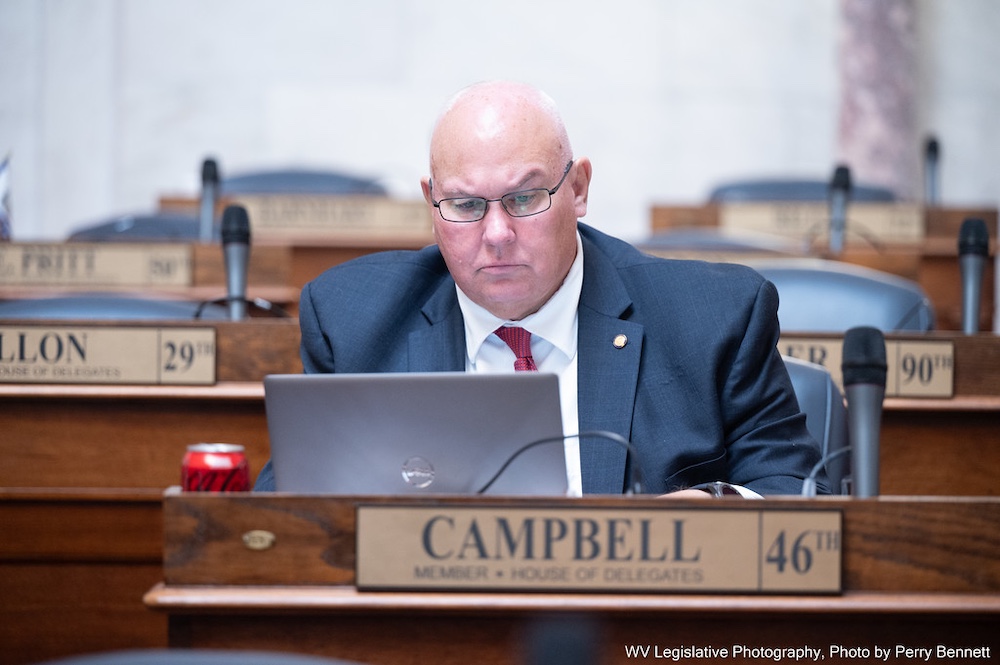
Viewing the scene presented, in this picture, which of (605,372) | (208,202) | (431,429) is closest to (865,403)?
(431,429)

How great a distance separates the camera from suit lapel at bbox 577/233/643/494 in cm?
193

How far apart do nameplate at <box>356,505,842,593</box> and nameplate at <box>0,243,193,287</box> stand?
2.41 m

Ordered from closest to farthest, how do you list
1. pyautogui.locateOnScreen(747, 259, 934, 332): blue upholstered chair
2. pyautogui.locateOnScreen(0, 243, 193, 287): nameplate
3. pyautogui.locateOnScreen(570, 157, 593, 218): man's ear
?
1. pyautogui.locateOnScreen(570, 157, 593, 218): man's ear
2. pyautogui.locateOnScreen(747, 259, 934, 332): blue upholstered chair
3. pyautogui.locateOnScreen(0, 243, 193, 287): nameplate

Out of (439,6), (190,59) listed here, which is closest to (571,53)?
(439,6)

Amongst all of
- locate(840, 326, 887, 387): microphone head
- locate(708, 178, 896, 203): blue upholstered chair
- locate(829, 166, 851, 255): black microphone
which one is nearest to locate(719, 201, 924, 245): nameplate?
locate(829, 166, 851, 255): black microphone

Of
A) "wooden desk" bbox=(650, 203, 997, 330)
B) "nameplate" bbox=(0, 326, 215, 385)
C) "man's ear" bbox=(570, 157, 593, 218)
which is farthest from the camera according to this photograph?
"wooden desk" bbox=(650, 203, 997, 330)

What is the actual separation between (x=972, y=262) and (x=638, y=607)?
1.70 metres

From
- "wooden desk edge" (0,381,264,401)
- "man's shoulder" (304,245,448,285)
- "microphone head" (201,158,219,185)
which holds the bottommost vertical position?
"wooden desk edge" (0,381,264,401)

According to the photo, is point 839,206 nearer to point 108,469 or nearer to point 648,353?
point 648,353

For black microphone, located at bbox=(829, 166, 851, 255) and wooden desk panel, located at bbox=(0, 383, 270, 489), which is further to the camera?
black microphone, located at bbox=(829, 166, 851, 255)

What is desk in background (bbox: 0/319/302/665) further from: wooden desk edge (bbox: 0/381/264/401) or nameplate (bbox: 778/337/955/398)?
nameplate (bbox: 778/337/955/398)

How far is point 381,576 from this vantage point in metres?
1.44

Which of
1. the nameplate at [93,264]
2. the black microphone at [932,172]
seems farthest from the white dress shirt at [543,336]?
the black microphone at [932,172]

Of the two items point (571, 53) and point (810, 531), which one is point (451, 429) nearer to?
point (810, 531)
